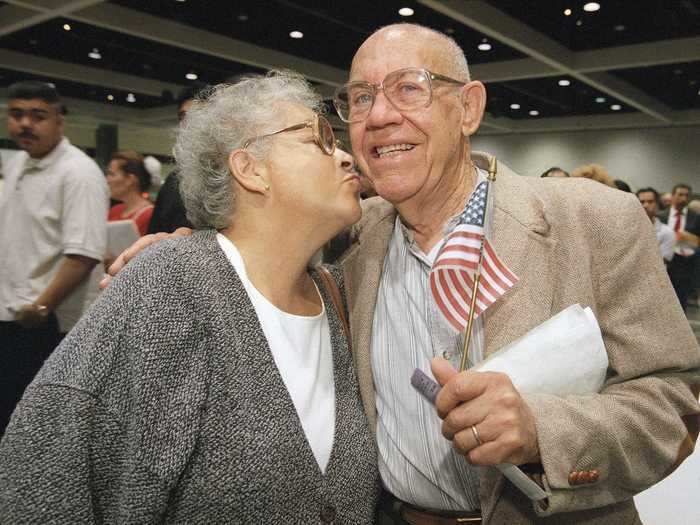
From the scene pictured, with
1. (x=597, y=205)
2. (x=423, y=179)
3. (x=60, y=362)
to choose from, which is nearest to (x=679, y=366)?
(x=597, y=205)

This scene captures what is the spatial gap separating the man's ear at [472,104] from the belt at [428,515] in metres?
1.17

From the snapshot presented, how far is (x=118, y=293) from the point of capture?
1.41 metres

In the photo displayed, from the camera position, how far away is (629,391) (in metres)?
1.42

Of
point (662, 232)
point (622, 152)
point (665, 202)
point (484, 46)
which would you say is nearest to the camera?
point (662, 232)

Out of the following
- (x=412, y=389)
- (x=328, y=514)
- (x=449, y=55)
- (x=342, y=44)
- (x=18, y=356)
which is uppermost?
(x=342, y=44)

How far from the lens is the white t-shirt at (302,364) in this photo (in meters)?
1.55

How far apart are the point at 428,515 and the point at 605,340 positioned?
2.27 feet

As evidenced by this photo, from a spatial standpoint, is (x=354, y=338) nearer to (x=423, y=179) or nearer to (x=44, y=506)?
(x=423, y=179)

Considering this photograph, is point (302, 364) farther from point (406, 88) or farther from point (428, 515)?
point (406, 88)

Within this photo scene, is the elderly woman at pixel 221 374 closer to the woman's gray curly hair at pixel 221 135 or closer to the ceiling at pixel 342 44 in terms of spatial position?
the woman's gray curly hair at pixel 221 135

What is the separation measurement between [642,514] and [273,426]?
1535 millimetres

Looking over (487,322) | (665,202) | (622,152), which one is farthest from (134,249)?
(622,152)

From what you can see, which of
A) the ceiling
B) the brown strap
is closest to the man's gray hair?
the brown strap

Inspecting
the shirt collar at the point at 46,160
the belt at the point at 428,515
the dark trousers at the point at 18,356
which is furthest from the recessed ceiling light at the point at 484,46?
the belt at the point at 428,515
